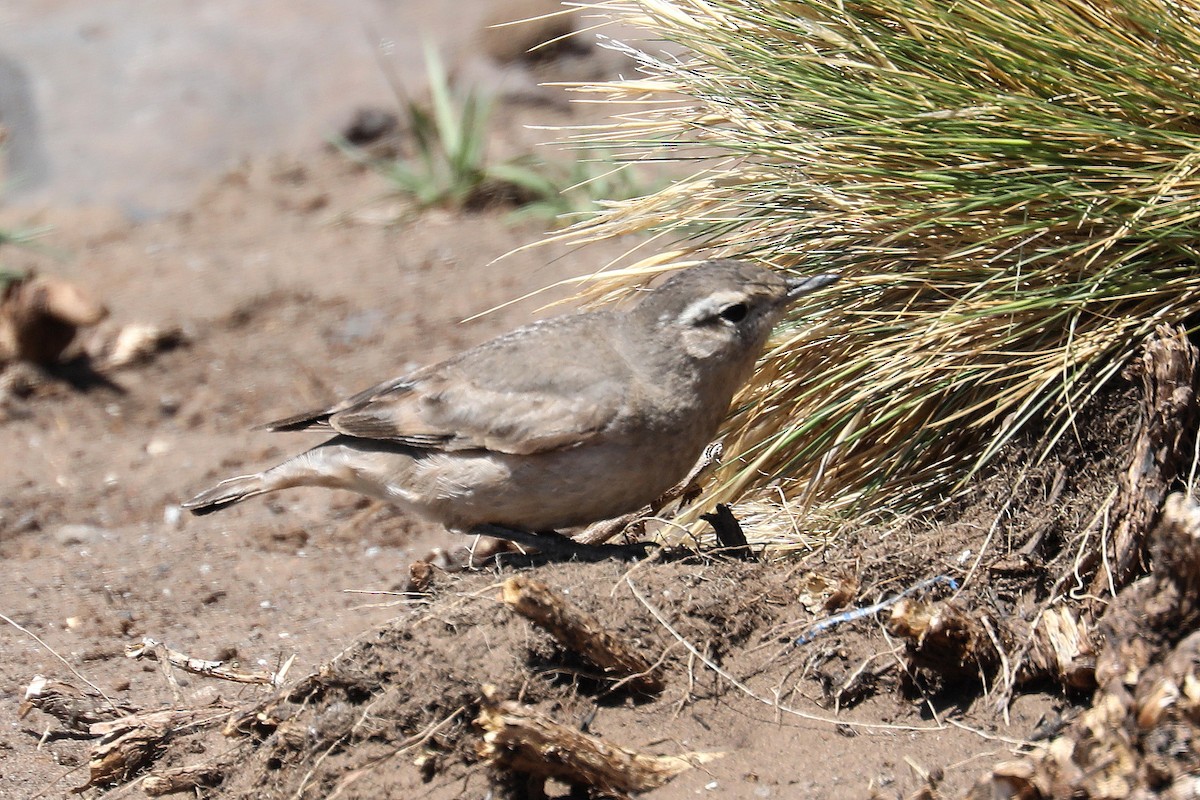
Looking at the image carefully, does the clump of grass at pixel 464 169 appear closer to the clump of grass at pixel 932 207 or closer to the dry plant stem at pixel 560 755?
the clump of grass at pixel 932 207

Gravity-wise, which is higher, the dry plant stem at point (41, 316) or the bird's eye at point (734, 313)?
the bird's eye at point (734, 313)

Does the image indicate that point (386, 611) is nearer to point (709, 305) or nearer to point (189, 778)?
point (189, 778)

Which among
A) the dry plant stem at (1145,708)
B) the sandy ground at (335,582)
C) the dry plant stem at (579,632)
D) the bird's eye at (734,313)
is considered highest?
the bird's eye at (734,313)

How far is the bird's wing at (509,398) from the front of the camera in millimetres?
4535

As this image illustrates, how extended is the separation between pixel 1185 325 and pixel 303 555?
12.9ft

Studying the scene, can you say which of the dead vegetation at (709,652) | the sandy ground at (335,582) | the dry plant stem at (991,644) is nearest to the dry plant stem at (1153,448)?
the dead vegetation at (709,652)

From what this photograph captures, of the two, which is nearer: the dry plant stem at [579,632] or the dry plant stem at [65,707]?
the dry plant stem at [579,632]

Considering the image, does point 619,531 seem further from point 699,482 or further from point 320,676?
point 320,676

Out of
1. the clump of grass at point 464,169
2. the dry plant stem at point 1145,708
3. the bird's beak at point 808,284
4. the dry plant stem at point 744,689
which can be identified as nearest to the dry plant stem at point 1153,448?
the dry plant stem at point 1145,708

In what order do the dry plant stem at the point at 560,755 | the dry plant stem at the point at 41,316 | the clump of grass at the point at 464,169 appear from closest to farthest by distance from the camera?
the dry plant stem at the point at 560,755
the dry plant stem at the point at 41,316
the clump of grass at the point at 464,169

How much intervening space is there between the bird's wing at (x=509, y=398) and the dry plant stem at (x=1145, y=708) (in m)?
1.88

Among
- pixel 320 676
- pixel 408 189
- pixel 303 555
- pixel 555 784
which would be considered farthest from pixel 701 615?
pixel 408 189

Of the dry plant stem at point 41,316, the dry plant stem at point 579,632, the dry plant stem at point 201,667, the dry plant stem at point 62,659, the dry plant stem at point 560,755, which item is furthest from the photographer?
the dry plant stem at point 41,316

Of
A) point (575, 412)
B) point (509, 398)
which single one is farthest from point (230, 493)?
point (575, 412)
